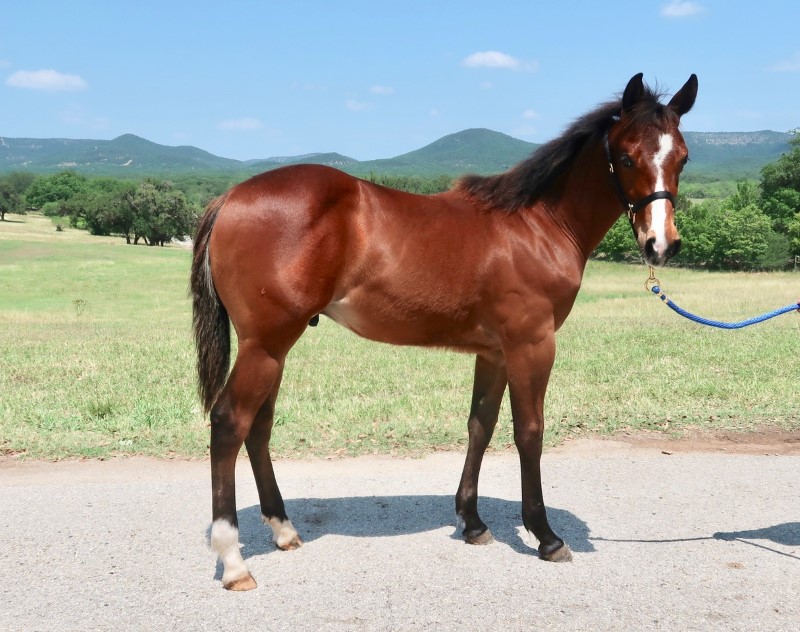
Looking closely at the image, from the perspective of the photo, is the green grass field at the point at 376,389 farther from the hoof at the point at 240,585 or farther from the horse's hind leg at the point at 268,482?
the hoof at the point at 240,585

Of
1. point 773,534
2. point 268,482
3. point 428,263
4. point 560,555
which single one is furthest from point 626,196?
point 268,482

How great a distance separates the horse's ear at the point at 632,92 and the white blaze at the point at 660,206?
33cm

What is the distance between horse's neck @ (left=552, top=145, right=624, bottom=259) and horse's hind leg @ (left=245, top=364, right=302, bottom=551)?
7.55ft

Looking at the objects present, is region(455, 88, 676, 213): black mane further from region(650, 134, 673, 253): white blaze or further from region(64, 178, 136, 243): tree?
region(64, 178, 136, 243): tree

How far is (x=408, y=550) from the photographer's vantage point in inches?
178

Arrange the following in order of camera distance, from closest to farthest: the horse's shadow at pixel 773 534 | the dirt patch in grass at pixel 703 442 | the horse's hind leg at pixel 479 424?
the horse's shadow at pixel 773 534, the horse's hind leg at pixel 479 424, the dirt patch in grass at pixel 703 442

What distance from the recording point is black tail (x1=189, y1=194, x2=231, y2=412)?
4449 millimetres

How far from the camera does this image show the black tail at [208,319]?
14.6ft

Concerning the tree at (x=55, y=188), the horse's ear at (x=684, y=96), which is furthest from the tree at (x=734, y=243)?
the tree at (x=55, y=188)

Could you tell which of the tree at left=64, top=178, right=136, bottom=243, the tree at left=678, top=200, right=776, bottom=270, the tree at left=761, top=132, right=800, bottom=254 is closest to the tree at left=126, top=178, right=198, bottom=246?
the tree at left=64, top=178, right=136, bottom=243

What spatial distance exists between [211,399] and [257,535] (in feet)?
3.55

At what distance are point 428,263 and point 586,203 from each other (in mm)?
1247

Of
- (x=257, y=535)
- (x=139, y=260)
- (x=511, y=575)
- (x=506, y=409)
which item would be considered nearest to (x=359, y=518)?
(x=257, y=535)

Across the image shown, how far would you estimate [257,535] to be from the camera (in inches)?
192
